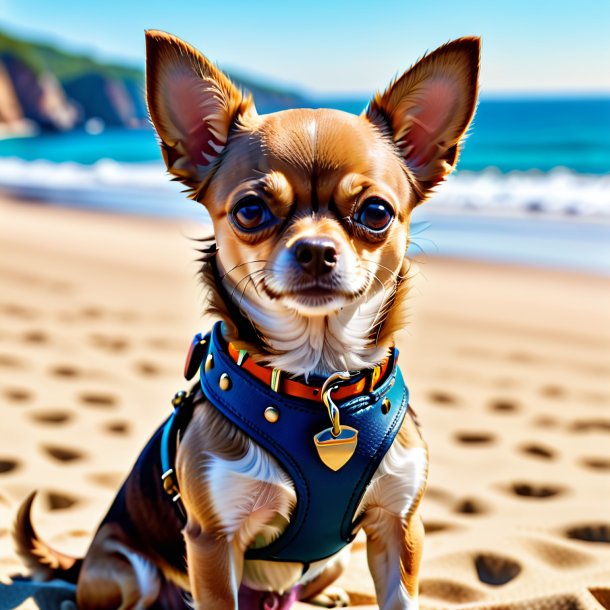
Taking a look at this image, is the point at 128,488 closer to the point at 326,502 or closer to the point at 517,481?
the point at 326,502

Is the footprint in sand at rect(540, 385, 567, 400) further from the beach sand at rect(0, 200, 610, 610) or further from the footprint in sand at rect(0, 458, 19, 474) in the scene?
the footprint in sand at rect(0, 458, 19, 474)

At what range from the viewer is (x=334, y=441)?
177cm

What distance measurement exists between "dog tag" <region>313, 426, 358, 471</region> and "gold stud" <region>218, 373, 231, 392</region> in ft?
0.81

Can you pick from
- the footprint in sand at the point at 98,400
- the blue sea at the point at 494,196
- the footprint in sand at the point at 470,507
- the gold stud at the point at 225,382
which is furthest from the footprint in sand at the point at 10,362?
the gold stud at the point at 225,382

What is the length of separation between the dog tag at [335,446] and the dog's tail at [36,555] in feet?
3.33

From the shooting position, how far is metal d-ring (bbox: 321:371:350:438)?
5.78 ft

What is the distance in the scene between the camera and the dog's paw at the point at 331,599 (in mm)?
2402

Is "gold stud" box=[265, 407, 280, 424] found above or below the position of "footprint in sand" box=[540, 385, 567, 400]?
above

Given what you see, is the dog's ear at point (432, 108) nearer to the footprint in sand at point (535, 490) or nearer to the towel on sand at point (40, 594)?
the towel on sand at point (40, 594)

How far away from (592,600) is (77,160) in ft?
82.1

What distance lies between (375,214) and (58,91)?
74.1 metres

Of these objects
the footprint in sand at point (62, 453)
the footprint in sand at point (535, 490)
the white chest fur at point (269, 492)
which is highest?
the white chest fur at point (269, 492)

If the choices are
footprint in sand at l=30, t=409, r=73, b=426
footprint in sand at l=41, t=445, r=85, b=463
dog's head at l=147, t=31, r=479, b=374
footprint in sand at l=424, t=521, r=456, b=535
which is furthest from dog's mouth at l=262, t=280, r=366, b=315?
footprint in sand at l=30, t=409, r=73, b=426

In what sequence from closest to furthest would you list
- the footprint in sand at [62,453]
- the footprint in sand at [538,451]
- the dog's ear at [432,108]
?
the dog's ear at [432,108], the footprint in sand at [62,453], the footprint in sand at [538,451]
